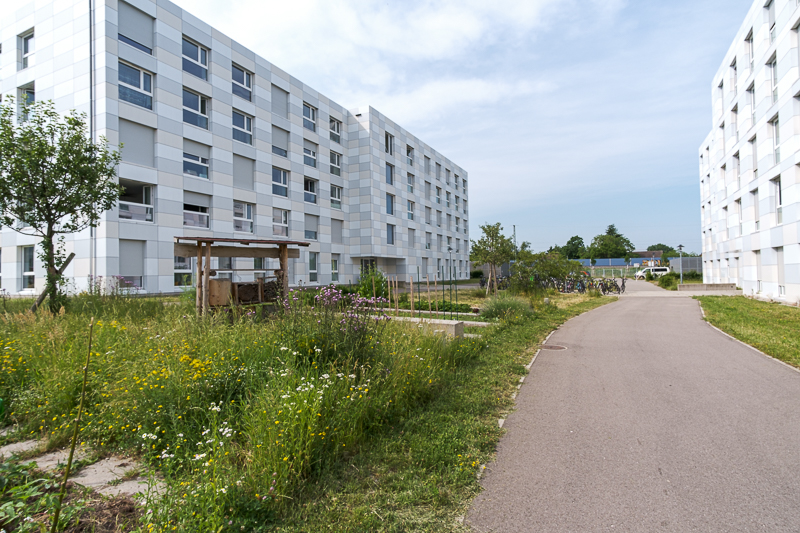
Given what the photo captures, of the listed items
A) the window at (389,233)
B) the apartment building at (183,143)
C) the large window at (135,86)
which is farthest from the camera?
the window at (389,233)

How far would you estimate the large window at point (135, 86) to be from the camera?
19.2 meters

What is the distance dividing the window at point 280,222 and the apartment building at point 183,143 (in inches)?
2.8

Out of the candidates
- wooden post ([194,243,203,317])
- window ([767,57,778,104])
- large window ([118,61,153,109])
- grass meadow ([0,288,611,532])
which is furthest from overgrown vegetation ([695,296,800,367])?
large window ([118,61,153,109])

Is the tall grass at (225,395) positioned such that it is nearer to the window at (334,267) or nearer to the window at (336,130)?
the window at (334,267)

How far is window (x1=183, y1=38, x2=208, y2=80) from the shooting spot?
73.3 feet

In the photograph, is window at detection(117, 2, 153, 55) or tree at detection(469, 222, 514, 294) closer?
window at detection(117, 2, 153, 55)

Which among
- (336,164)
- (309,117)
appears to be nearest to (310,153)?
(309,117)

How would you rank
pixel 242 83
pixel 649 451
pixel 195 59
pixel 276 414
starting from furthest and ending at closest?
pixel 242 83 < pixel 195 59 < pixel 649 451 < pixel 276 414

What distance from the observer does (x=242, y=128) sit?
25828 mm

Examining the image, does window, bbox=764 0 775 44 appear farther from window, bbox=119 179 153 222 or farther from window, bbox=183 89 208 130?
window, bbox=119 179 153 222

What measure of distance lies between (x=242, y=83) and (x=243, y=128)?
2836 mm

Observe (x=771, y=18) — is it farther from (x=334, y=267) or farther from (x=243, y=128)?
(x=334, y=267)

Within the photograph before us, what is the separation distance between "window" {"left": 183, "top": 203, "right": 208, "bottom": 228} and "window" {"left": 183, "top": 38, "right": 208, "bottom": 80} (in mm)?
7160

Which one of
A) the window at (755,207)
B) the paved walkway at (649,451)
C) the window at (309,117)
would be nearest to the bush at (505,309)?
the paved walkway at (649,451)
